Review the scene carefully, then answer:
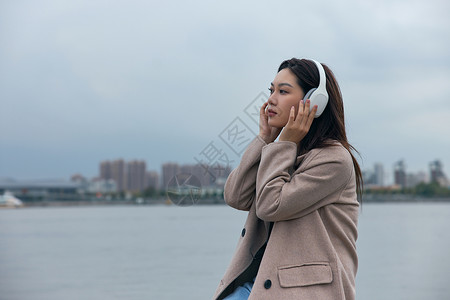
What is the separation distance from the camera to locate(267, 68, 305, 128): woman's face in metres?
1.80

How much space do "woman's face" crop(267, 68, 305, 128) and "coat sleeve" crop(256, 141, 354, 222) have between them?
11 cm

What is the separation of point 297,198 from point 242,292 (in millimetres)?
390

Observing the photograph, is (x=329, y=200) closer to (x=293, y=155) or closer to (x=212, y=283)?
(x=293, y=155)

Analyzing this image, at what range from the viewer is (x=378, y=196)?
Result: 287ft

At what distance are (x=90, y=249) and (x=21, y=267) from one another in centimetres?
432

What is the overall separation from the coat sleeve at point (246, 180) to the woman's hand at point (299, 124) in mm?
121

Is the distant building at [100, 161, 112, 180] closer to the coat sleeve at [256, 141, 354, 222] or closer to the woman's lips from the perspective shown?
the woman's lips

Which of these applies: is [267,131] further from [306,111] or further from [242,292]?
[242,292]

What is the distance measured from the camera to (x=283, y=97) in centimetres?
180

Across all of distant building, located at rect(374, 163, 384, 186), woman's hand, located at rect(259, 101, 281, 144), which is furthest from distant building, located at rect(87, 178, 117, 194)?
woman's hand, located at rect(259, 101, 281, 144)

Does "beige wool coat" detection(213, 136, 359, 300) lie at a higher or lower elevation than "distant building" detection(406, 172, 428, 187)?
higher

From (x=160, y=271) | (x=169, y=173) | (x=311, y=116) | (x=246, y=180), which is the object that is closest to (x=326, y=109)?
(x=311, y=116)

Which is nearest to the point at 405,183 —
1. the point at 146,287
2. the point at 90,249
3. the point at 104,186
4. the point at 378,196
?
the point at 378,196

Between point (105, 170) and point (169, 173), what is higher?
point (169, 173)
